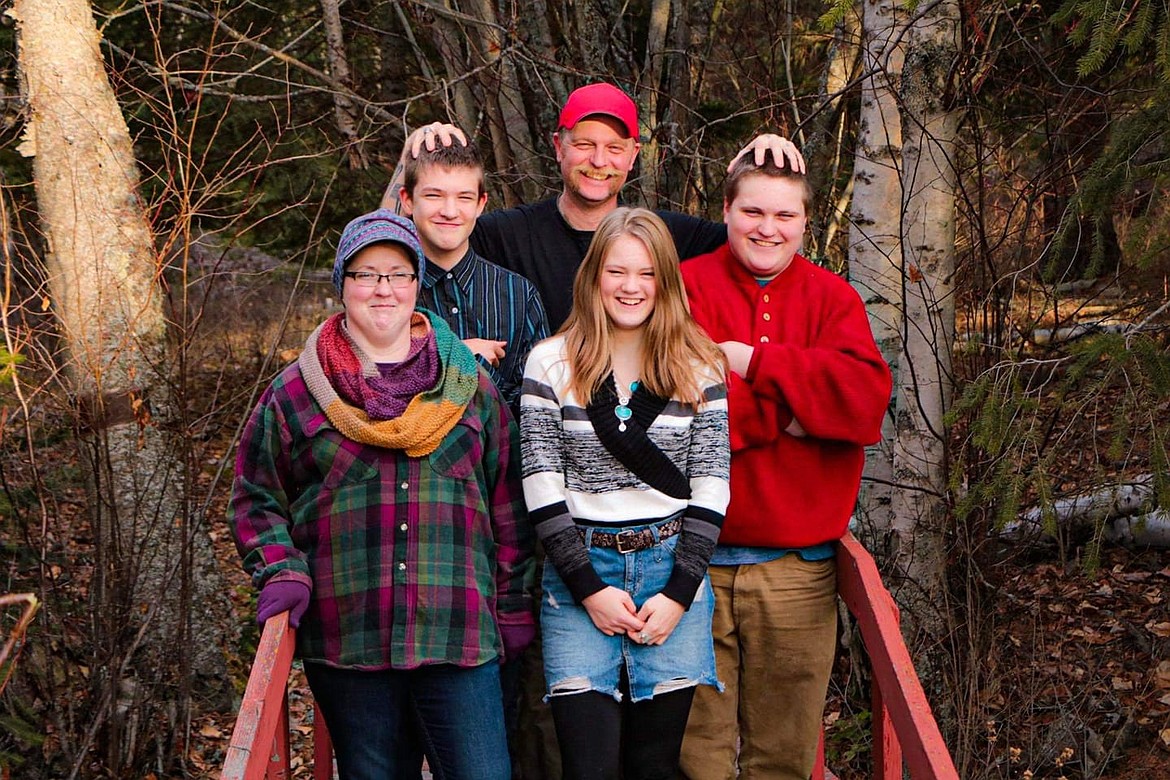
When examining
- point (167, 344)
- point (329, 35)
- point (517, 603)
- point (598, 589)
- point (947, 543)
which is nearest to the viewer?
point (598, 589)

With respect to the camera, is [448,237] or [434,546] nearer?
[434,546]

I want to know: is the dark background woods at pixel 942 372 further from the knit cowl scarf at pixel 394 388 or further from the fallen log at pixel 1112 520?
the knit cowl scarf at pixel 394 388

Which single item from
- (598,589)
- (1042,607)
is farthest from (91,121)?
(1042,607)

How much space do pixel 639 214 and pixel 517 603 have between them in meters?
1.05

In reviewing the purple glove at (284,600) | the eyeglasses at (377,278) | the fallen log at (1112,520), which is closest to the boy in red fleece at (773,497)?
the eyeglasses at (377,278)

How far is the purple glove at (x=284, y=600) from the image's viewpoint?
270 cm

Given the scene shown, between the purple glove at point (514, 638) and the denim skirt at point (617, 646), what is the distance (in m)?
0.11

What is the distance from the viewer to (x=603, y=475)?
2.88m

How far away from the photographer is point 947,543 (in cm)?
504

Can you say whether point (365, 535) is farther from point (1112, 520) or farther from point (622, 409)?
point (1112, 520)

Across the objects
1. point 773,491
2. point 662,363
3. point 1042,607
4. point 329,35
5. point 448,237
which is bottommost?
point 1042,607

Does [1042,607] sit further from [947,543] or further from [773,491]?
[773,491]

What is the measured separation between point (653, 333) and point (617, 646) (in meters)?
0.79

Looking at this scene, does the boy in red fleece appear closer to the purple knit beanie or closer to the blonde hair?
the blonde hair
